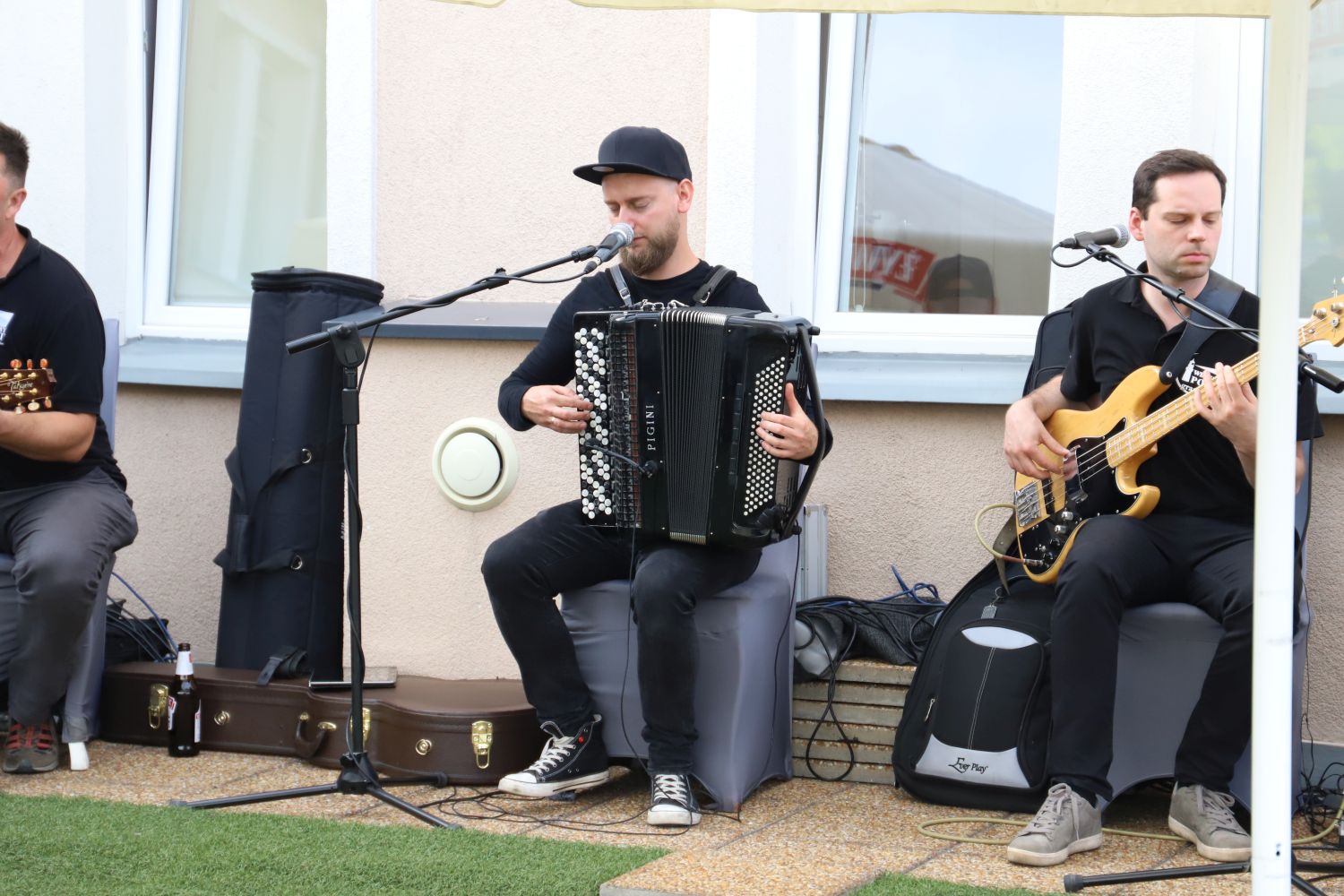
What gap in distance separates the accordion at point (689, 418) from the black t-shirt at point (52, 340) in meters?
Answer: 1.47

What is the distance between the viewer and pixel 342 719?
3.99m

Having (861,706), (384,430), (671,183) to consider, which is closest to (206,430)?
(384,430)

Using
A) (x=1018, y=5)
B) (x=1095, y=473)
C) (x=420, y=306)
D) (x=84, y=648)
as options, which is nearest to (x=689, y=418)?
(x=420, y=306)

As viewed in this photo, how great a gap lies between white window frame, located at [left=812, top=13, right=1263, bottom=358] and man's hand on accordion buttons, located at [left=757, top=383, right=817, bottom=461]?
1199 millimetres

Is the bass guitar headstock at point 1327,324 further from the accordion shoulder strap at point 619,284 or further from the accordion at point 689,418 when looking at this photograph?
the accordion shoulder strap at point 619,284

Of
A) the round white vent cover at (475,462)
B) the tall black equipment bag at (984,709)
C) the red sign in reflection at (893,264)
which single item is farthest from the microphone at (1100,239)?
the round white vent cover at (475,462)

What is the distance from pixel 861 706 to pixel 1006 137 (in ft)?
6.30

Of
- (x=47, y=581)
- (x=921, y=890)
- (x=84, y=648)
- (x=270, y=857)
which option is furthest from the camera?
(x=84, y=648)

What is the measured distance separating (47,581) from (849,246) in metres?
2.59

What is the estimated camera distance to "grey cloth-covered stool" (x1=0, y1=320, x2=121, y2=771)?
404cm

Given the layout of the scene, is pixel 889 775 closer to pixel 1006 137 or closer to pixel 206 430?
pixel 1006 137

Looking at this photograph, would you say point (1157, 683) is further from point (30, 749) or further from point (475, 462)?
point (30, 749)

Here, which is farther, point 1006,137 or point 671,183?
point 1006,137

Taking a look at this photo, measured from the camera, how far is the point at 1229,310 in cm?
347
